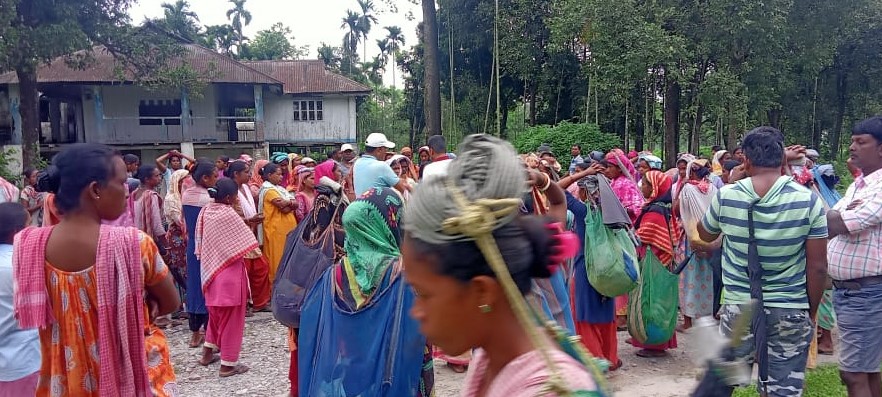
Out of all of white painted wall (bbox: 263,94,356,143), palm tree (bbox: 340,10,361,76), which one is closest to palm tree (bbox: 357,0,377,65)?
palm tree (bbox: 340,10,361,76)

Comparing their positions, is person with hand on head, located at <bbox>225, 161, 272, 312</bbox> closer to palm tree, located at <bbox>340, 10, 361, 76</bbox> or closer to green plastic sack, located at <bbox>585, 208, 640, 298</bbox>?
green plastic sack, located at <bbox>585, 208, 640, 298</bbox>

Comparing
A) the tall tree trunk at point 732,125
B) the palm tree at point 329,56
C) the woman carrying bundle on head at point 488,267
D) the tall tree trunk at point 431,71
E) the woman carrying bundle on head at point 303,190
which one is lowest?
the woman carrying bundle on head at point 303,190

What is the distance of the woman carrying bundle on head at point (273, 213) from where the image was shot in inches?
303

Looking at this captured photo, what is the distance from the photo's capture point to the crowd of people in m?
1.31

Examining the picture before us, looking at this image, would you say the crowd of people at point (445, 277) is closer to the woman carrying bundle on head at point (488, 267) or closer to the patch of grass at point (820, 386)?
the woman carrying bundle on head at point (488, 267)

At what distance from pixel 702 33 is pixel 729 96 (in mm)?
2109

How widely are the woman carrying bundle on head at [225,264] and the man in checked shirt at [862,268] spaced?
14.0 ft

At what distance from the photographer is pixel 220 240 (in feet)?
17.3

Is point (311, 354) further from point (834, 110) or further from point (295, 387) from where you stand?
point (834, 110)

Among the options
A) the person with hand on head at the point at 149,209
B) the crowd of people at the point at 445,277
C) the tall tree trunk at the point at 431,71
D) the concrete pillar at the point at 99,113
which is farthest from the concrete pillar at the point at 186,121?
the crowd of people at the point at 445,277

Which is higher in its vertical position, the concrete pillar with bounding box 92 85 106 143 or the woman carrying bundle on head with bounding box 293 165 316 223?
the concrete pillar with bounding box 92 85 106 143

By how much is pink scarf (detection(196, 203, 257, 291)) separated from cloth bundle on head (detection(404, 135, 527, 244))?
4.24 meters

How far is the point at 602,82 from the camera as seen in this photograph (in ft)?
61.8

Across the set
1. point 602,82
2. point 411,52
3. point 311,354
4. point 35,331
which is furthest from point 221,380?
point 411,52
